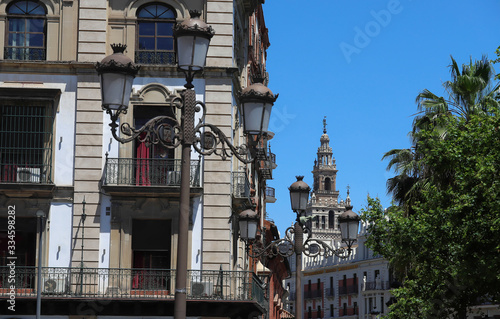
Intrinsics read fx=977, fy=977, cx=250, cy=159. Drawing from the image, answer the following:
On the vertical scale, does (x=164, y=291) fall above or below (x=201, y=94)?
below

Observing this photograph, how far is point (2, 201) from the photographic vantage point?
1088 inches

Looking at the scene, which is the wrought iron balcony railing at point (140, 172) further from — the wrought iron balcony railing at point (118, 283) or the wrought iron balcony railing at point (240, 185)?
the wrought iron balcony railing at point (118, 283)

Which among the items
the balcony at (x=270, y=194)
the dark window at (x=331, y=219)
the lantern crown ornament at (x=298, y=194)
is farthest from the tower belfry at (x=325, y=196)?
the lantern crown ornament at (x=298, y=194)

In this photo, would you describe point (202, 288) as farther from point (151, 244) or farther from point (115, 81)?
point (115, 81)

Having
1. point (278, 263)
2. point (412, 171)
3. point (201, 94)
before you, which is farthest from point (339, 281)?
point (201, 94)

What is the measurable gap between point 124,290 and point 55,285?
192 cm

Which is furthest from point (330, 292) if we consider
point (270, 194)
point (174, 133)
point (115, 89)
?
point (115, 89)

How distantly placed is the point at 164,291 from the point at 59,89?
6.48 m

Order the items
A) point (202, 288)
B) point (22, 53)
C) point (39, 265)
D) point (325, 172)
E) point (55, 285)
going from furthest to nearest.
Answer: point (325, 172) → point (22, 53) → point (202, 288) → point (55, 285) → point (39, 265)

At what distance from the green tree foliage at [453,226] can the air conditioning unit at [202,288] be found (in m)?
5.00

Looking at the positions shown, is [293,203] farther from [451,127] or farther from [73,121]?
[73,121]

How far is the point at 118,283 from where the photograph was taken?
27.3m

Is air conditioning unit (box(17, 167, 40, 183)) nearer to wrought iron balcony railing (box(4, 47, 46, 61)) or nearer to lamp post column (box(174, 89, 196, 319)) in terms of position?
wrought iron balcony railing (box(4, 47, 46, 61))

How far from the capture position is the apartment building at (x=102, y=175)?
89.6ft
